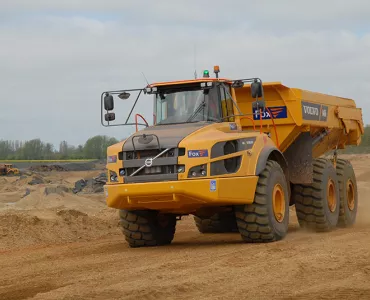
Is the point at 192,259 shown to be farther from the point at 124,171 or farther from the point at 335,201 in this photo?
the point at 335,201

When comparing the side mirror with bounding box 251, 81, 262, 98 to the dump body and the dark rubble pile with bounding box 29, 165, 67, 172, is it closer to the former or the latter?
the dump body

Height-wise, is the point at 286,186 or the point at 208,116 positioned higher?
the point at 208,116

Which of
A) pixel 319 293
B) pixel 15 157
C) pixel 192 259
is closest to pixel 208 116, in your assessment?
pixel 192 259

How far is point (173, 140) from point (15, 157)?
7474 cm

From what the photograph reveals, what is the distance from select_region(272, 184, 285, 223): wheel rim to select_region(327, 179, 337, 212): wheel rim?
238cm

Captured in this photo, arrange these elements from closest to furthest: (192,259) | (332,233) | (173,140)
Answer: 1. (192,259)
2. (173,140)
3. (332,233)

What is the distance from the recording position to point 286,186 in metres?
11.7

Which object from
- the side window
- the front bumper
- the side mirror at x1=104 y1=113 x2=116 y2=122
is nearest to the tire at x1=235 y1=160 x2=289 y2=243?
the front bumper

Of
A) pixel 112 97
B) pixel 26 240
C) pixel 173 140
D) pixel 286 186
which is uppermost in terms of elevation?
pixel 112 97

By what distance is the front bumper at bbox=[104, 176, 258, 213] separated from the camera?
10094 mm

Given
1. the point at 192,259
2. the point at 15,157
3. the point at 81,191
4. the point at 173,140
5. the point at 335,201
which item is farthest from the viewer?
the point at 15,157

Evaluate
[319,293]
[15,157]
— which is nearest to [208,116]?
[319,293]

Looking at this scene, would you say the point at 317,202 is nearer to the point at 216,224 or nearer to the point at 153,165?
the point at 216,224

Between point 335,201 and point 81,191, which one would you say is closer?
point 335,201
